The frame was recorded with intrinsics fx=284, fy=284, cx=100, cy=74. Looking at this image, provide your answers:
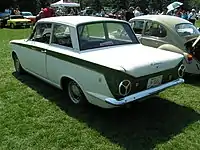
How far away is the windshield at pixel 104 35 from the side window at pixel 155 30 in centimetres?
210

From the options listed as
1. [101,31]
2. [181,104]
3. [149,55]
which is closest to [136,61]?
[149,55]

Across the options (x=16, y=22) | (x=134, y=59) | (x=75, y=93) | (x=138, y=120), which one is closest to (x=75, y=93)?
(x=75, y=93)

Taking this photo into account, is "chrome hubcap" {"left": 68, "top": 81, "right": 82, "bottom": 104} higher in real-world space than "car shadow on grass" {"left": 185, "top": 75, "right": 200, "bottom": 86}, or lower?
higher

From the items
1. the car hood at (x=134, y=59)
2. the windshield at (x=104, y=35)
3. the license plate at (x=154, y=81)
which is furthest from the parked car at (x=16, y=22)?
the license plate at (x=154, y=81)

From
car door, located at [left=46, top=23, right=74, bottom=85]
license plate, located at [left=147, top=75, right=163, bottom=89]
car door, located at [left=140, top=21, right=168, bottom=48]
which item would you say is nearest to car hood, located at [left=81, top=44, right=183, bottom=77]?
license plate, located at [left=147, top=75, right=163, bottom=89]

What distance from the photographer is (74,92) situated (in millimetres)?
5125

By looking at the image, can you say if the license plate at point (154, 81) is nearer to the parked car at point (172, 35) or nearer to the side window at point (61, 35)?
the side window at point (61, 35)

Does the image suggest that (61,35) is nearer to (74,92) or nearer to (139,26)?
(74,92)

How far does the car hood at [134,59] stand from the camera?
4.09m

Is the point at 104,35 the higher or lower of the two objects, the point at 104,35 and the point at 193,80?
the higher

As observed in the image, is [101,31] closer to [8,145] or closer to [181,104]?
[181,104]

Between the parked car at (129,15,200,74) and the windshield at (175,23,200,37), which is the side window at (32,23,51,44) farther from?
the windshield at (175,23,200,37)

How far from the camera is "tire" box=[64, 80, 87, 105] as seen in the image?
193 inches

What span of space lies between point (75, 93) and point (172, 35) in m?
3.33
